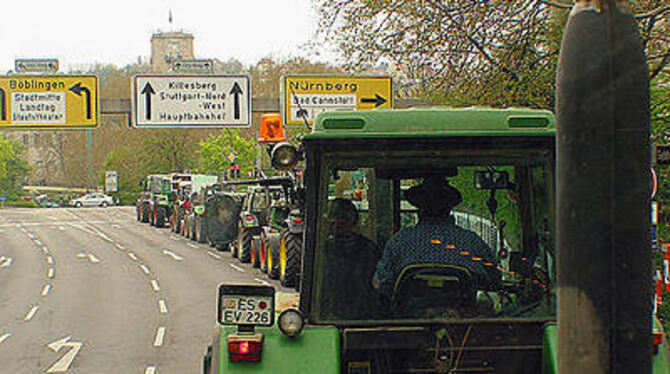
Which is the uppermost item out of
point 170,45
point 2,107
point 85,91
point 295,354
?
point 170,45

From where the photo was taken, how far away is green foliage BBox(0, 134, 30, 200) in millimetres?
96688

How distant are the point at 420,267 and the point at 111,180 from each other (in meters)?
81.0

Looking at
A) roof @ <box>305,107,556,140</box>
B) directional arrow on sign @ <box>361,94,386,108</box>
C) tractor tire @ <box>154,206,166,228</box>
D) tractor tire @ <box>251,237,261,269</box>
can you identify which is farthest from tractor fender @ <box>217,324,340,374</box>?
tractor tire @ <box>154,206,166,228</box>

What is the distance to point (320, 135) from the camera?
427cm

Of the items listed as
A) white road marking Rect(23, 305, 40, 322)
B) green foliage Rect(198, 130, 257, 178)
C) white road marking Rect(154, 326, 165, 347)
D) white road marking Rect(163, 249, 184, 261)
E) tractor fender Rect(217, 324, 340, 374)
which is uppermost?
green foliage Rect(198, 130, 257, 178)

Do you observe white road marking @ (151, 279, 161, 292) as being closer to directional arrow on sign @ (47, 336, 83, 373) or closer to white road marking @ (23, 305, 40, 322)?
white road marking @ (23, 305, 40, 322)

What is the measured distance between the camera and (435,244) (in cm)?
439

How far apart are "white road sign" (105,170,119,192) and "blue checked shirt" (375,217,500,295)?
79358 mm

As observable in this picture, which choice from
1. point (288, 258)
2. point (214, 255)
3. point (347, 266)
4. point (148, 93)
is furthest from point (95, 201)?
point (347, 266)

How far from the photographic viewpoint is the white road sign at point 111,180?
81938 mm

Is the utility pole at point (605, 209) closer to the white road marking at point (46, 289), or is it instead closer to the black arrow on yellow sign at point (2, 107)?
the black arrow on yellow sign at point (2, 107)

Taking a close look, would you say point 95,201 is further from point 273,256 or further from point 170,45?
point 170,45

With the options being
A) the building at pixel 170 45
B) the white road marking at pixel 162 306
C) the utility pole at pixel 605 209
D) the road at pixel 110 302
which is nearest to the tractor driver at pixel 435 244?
the utility pole at pixel 605 209

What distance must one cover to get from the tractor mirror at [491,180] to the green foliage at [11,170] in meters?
96.6
